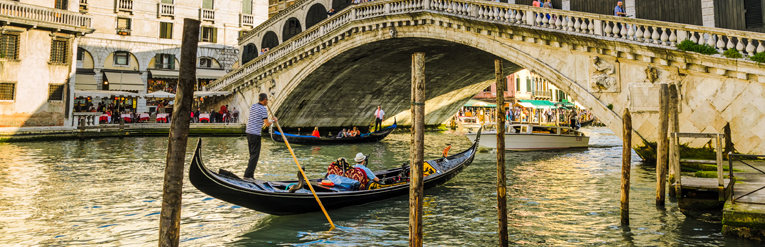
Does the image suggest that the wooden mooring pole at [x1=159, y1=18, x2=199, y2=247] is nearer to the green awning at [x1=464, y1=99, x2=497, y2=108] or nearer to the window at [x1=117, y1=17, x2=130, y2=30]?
the window at [x1=117, y1=17, x2=130, y2=30]

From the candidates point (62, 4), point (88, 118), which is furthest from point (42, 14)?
point (88, 118)

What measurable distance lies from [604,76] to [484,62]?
30.4ft

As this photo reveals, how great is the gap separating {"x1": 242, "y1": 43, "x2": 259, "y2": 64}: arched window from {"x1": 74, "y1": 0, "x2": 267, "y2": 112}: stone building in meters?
1.98

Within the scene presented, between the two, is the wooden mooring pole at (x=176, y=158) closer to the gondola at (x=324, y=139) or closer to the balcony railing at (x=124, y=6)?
the gondola at (x=324, y=139)

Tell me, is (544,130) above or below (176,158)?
above

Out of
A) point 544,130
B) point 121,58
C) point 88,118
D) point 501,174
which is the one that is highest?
point 121,58

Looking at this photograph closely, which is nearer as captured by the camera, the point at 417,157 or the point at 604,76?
the point at 417,157

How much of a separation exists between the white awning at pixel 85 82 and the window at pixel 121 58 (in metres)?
1.48

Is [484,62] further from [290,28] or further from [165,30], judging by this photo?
[165,30]

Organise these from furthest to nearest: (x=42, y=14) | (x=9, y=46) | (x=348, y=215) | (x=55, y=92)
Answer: (x=55, y=92) < (x=42, y=14) < (x=9, y=46) < (x=348, y=215)

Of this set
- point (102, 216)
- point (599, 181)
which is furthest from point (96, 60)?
point (599, 181)

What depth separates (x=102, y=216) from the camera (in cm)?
554

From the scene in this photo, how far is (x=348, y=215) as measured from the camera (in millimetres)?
5910

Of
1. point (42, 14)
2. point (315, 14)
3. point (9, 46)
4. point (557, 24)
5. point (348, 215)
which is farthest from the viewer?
point (315, 14)
